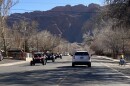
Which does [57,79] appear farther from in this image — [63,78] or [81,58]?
[81,58]

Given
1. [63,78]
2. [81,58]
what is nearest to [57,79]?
[63,78]

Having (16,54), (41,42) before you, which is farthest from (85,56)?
(41,42)

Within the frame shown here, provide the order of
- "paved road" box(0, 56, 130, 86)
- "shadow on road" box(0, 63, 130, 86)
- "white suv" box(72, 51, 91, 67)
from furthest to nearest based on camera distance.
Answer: "white suv" box(72, 51, 91, 67)
"shadow on road" box(0, 63, 130, 86)
"paved road" box(0, 56, 130, 86)

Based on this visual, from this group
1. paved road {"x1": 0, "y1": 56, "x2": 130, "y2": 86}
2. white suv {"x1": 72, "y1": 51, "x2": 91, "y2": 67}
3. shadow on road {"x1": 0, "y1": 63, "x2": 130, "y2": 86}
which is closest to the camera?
paved road {"x1": 0, "y1": 56, "x2": 130, "y2": 86}

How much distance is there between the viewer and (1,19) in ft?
266

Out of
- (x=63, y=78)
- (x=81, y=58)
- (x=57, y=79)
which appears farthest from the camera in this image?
(x=81, y=58)

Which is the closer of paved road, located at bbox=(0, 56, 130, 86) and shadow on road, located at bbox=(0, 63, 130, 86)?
paved road, located at bbox=(0, 56, 130, 86)

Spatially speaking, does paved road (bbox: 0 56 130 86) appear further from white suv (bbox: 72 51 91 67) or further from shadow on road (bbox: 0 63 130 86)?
white suv (bbox: 72 51 91 67)

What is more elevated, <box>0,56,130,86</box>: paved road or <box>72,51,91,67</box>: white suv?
<box>72,51,91,67</box>: white suv

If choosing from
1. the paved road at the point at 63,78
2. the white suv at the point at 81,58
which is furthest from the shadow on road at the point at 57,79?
the white suv at the point at 81,58

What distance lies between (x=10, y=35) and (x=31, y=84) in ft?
322

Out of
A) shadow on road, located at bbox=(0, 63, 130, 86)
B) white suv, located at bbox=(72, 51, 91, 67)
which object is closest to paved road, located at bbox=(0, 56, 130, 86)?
shadow on road, located at bbox=(0, 63, 130, 86)

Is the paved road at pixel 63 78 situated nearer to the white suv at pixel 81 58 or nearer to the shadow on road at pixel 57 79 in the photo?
the shadow on road at pixel 57 79

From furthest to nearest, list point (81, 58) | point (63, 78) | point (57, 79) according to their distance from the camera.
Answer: point (81, 58)
point (63, 78)
point (57, 79)
